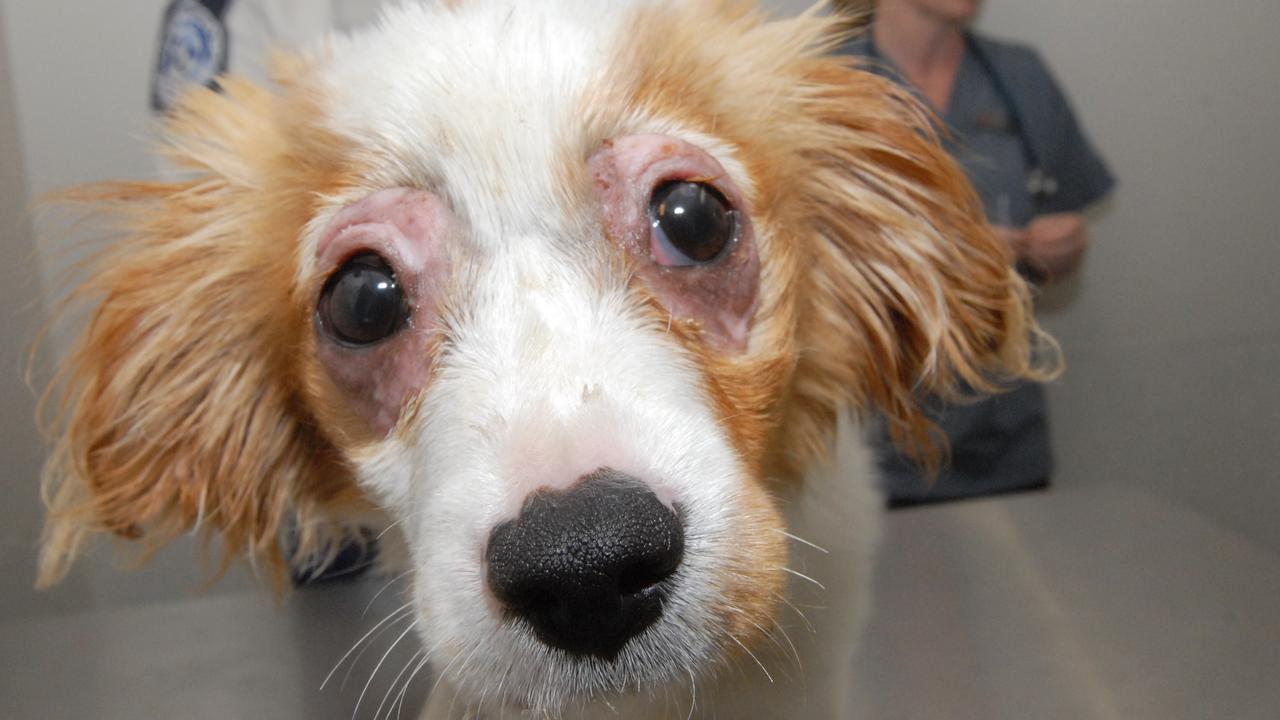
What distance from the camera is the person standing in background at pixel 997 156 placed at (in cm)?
81

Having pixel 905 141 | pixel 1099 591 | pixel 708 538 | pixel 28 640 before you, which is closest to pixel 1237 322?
pixel 1099 591

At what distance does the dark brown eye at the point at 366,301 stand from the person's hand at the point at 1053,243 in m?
0.58

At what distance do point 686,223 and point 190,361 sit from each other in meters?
0.38

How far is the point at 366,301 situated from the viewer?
57 cm

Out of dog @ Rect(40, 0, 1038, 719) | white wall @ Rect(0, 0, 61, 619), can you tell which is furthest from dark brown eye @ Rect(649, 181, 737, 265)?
white wall @ Rect(0, 0, 61, 619)

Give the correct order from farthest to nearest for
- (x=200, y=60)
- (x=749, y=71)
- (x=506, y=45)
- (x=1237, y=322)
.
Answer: (x=1237, y=322) < (x=200, y=60) < (x=749, y=71) < (x=506, y=45)

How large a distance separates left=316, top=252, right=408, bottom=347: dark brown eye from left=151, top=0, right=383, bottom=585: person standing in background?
0.87 feet

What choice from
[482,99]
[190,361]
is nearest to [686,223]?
[482,99]

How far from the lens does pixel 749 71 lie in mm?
664

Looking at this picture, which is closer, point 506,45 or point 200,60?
point 506,45

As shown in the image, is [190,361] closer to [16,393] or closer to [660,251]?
[16,393]

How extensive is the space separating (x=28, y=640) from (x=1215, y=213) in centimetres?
114

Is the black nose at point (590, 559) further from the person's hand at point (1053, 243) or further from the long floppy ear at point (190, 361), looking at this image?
the person's hand at point (1053, 243)

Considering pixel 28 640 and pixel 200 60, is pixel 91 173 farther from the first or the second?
pixel 28 640
